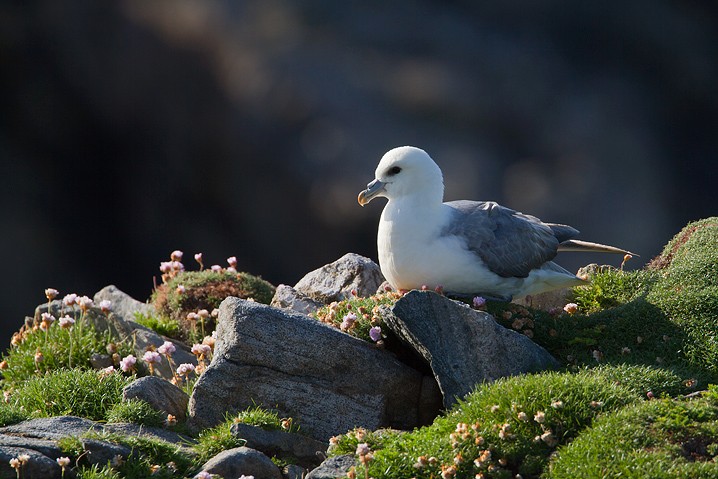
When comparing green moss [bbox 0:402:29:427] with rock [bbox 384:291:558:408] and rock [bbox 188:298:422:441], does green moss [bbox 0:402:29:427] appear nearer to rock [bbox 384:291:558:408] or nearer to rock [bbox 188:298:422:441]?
rock [bbox 188:298:422:441]

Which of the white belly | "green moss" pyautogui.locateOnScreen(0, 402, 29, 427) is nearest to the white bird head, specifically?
the white belly

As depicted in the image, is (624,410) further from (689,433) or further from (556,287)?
(556,287)

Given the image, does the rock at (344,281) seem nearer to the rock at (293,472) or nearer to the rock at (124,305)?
the rock at (124,305)

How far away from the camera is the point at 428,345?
6.29 metres

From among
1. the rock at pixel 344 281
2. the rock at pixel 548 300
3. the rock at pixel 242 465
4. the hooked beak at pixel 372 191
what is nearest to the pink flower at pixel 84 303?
the rock at pixel 344 281

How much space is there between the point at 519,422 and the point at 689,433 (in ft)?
2.93

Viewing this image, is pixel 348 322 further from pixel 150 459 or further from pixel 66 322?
pixel 66 322

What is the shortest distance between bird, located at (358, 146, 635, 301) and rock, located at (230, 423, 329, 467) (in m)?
1.75

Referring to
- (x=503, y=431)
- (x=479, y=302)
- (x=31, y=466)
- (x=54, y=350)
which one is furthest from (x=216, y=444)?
(x=54, y=350)

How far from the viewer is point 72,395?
6.78 m

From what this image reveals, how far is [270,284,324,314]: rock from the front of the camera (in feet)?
27.2

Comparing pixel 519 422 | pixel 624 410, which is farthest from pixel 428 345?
pixel 624 410

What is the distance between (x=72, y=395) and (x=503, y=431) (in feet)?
9.79

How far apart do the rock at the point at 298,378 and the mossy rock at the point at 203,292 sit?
2695mm
